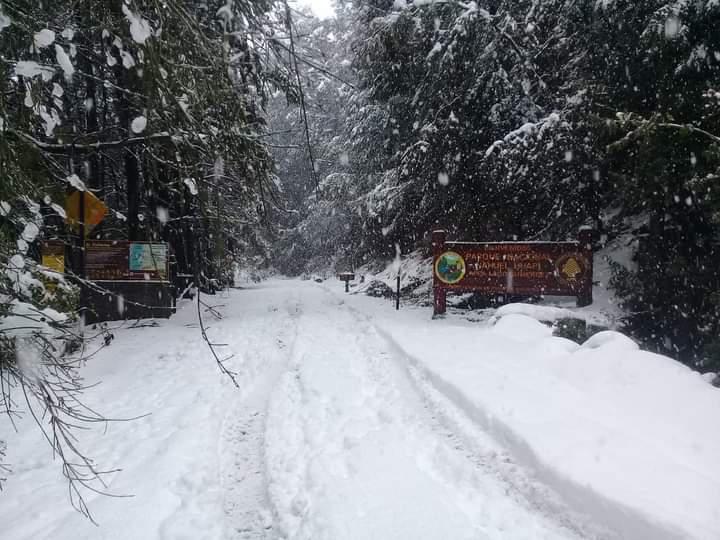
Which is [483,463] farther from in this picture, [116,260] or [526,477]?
[116,260]

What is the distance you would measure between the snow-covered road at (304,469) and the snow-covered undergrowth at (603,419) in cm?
6

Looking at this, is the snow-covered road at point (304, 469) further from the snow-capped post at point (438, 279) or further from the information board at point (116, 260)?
the snow-capped post at point (438, 279)

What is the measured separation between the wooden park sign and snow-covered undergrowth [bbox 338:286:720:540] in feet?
9.53

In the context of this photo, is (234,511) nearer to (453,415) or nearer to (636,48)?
(453,415)

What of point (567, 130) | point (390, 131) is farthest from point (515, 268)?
point (390, 131)

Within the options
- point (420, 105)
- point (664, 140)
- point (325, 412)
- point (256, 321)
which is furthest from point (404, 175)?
point (325, 412)

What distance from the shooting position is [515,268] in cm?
1029

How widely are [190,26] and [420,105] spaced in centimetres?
1157

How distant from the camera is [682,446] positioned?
353 centimetres

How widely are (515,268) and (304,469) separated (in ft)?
25.8

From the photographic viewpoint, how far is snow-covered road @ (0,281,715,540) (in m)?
2.90

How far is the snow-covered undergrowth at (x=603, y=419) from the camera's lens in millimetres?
2797

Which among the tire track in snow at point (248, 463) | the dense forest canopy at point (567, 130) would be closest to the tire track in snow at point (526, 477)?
the tire track in snow at point (248, 463)

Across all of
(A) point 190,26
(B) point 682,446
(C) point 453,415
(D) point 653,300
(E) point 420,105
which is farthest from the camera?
(E) point 420,105
